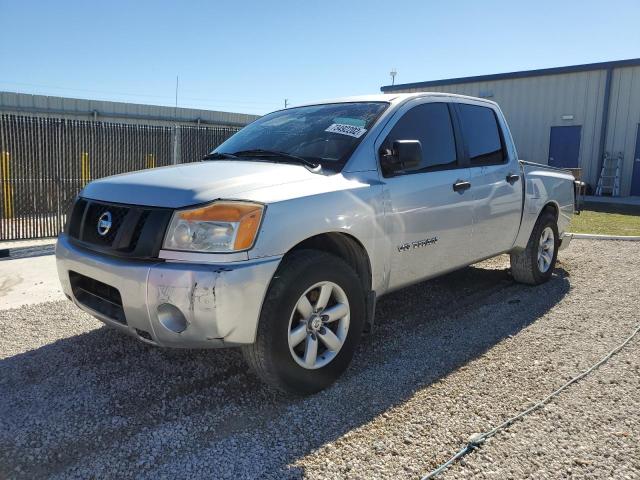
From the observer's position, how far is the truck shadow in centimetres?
253

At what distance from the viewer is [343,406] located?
3043mm

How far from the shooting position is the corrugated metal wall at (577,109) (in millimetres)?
17141

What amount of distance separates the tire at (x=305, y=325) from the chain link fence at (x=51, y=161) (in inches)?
273

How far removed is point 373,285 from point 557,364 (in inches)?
54.7

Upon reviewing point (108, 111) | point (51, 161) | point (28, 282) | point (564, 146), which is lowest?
point (28, 282)

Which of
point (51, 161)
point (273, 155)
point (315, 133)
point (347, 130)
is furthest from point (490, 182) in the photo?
point (51, 161)

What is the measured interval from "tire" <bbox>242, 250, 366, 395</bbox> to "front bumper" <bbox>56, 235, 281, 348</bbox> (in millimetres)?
103

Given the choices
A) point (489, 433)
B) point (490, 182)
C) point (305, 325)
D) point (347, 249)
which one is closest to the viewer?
point (489, 433)

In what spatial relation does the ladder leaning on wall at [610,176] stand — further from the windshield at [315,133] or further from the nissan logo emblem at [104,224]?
the nissan logo emblem at [104,224]

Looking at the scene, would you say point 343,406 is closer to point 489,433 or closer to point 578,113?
point 489,433

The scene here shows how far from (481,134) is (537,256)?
5.31ft

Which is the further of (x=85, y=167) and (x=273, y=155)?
(x=85, y=167)

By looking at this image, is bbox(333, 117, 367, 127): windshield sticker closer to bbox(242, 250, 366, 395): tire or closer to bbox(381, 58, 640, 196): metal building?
bbox(242, 250, 366, 395): tire

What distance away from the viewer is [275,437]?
2713 millimetres
